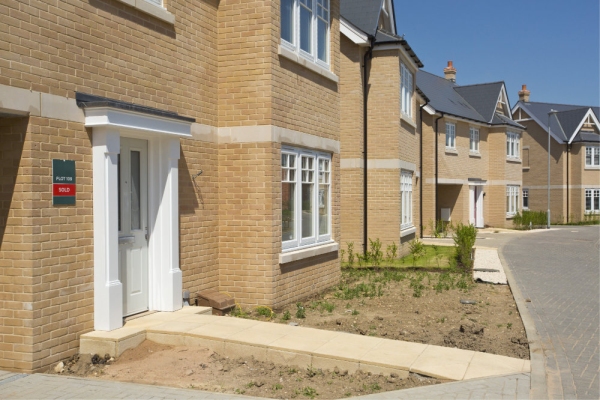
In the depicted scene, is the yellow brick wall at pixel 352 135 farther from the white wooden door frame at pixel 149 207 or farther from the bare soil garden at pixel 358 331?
the white wooden door frame at pixel 149 207

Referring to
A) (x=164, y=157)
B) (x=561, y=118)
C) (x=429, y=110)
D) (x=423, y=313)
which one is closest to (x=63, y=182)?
(x=164, y=157)

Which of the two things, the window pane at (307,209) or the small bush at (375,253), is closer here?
the window pane at (307,209)

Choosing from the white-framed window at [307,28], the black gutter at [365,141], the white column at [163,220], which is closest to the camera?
the white column at [163,220]

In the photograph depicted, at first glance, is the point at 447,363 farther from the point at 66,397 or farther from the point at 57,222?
the point at 57,222

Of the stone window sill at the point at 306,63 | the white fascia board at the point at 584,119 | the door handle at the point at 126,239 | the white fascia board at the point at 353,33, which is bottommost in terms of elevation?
the door handle at the point at 126,239

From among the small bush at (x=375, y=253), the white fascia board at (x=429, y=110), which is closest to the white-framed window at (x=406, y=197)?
the small bush at (x=375, y=253)

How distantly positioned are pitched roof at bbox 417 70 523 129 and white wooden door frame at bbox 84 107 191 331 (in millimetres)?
23205

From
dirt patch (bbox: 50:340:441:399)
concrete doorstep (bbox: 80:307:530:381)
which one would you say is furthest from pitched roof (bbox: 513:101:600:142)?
dirt patch (bbox: 50:340:441:399)

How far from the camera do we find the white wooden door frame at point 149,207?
7273 millimetres

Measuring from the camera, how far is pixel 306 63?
36.8 feet

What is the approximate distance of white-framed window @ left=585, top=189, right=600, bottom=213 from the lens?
44375 millimetres

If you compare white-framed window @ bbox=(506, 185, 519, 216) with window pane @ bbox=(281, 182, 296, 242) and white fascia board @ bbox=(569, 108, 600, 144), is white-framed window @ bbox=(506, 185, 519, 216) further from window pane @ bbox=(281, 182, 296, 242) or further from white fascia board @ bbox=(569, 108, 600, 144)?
window pane @ bbox=(281, 182, 296, 242)

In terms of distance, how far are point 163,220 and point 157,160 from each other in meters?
0.87

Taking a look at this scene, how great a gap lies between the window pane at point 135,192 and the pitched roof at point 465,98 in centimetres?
2348
